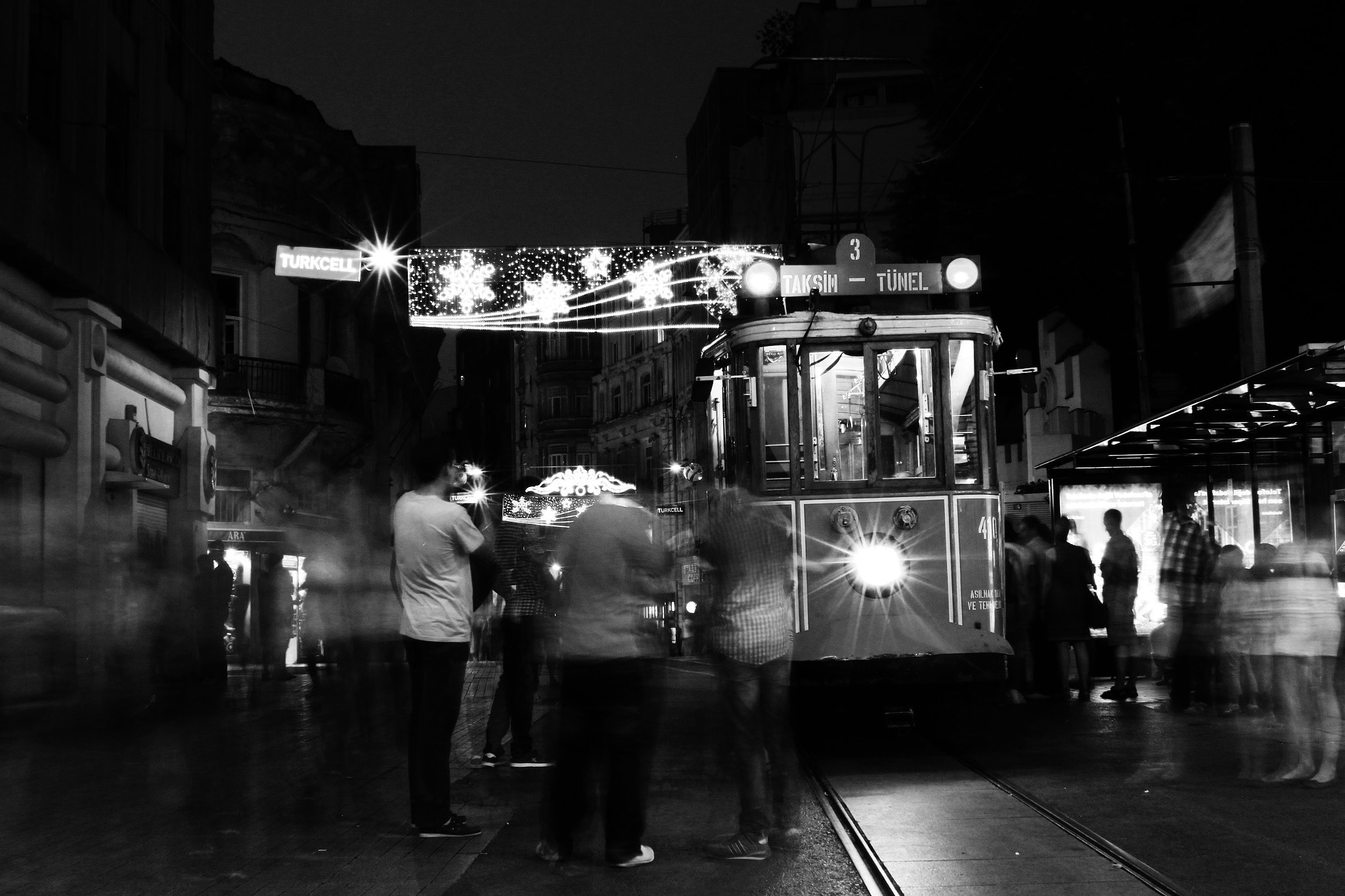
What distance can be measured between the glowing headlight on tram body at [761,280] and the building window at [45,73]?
30.7 feet

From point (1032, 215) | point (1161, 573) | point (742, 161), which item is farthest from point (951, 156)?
point (742, 161)

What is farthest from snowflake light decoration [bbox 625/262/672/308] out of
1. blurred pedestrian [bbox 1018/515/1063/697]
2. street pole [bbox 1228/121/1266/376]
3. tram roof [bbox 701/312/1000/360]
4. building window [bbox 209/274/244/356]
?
building window [bbox 209/274/244/356]

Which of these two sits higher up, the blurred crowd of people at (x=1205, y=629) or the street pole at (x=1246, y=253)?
the street pole at (x=1246, y=253)

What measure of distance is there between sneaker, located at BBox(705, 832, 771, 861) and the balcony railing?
23.4 metres

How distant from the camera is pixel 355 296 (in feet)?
119

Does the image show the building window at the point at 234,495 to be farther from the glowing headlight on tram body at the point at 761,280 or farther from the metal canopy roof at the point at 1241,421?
the glowing headlight on tram body at the point at 761,280

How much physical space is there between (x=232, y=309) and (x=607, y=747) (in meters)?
26.4

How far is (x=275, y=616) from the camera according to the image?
2050 cm

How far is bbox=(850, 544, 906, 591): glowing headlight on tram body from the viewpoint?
10906 millimetres

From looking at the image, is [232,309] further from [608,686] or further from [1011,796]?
[608,686]

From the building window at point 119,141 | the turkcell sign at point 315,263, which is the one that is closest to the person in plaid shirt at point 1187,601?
the turkcell sign at point 315,263

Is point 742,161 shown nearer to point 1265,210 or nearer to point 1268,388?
point 1265,210

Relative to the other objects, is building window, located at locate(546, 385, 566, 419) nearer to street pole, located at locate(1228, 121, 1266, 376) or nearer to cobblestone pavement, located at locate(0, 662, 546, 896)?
street pole, located at locate(1228, 121, 1266, 376)

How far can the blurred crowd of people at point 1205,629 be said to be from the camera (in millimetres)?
9109
